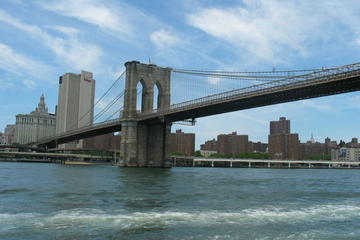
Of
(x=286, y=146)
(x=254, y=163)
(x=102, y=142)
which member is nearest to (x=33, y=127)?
(x=102, y=142)

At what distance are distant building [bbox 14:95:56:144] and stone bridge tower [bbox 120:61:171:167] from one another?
5325 inches

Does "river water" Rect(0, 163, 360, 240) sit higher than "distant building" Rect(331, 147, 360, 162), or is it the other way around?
"distant building" Rect(331, 147, 360, 162)

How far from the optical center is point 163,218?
12.8 m

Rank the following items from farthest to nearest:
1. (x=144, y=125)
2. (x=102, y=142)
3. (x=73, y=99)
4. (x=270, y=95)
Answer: (x=102, y=142) → (x=73, y=99) → (x=144, y=125) → (x=270, y=95)

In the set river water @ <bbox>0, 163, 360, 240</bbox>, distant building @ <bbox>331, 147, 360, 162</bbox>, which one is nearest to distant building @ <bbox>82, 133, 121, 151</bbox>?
distant building @ <bbox>331, 147, 360, 162</bbox>

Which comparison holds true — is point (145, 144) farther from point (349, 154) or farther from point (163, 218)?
point (349, 154)

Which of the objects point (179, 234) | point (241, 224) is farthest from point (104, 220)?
point (241, 224)

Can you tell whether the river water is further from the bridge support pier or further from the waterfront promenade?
the waterfront promenade

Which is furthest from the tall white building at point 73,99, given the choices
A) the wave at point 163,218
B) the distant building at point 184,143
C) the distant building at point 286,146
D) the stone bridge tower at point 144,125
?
the wave at point 163,218

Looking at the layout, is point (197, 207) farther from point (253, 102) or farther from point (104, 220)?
point (253, 102)

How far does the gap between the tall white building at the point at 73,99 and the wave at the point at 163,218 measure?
168132 millimetres

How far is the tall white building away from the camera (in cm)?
17900

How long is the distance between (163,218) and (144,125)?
52.6 meters

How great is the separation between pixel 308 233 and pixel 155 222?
14.3ft
